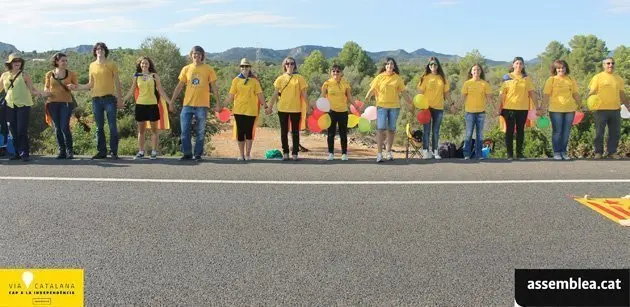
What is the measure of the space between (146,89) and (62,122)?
58.7 inches

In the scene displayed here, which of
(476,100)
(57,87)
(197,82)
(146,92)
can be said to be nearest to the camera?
(57,87)

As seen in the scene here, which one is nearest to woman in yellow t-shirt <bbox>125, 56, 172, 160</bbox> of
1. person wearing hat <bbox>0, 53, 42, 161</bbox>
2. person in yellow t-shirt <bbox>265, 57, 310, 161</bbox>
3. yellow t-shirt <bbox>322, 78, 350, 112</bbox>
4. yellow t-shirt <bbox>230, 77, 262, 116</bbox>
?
yellow t-shirt <bbox>230, 77, 262, 116</bbox>

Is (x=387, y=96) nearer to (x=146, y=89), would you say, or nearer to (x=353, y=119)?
(x=353, y=119)

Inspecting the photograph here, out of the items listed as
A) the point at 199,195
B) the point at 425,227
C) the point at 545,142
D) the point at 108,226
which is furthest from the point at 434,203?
the point at 545,142

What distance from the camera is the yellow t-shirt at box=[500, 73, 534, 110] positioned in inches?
397

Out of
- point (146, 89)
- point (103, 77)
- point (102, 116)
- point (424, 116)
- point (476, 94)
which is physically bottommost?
point (424, 116)

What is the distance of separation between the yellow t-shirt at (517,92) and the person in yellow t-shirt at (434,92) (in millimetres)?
1028

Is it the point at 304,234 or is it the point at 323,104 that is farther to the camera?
the point at 323,104

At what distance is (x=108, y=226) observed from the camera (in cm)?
572

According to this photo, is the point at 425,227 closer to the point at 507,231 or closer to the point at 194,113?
the point at 507,231

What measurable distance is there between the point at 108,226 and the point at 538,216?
14.1ft

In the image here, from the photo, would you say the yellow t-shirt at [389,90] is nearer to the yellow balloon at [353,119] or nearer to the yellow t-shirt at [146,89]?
the yellow balloon at [353,119]

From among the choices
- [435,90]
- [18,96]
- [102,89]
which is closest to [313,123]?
[435,90]

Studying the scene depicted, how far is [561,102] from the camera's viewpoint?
33.2 feet
